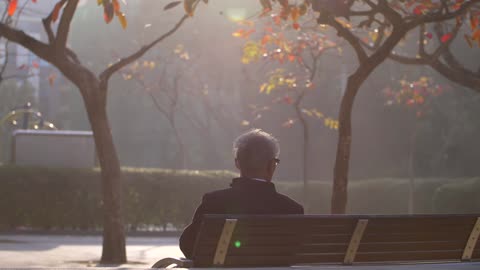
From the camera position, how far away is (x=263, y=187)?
6410 mm

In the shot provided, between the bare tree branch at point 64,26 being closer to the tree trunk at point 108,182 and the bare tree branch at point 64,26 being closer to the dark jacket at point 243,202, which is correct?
the tree trunk at point 108,182

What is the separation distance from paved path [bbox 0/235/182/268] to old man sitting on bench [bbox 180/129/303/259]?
347 inches

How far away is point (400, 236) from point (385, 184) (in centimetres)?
2717

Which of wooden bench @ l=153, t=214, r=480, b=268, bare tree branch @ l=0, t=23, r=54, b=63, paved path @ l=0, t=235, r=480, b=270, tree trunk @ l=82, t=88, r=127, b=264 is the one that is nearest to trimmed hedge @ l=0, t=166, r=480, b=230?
paved path @ l=0, t=235, r=480, b=270

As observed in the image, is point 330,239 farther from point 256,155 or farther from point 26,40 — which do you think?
point 26,40

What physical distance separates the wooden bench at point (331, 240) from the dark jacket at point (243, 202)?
4.8 inches

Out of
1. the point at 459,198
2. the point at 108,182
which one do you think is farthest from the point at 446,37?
the point at 459,198

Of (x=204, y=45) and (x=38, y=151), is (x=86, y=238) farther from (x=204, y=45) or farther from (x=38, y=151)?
(x=204, y=45)

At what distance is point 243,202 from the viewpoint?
6.48 m

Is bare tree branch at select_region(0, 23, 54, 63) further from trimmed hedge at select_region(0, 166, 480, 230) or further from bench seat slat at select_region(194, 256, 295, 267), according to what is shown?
trimmed hedge at select_region(0, 166, 480, 230)

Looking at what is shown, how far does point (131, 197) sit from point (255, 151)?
2198cm

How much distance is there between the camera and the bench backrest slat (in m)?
6.38

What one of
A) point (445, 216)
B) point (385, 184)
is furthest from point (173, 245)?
point (445, 216)

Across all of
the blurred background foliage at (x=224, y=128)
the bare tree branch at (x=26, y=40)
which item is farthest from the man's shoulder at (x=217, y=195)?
the blurred background foliage at (x=224, y=128)
